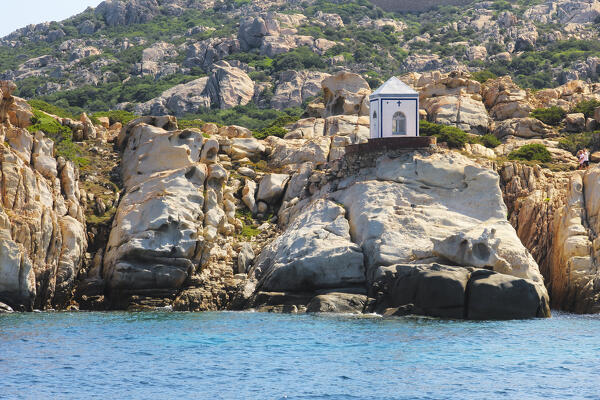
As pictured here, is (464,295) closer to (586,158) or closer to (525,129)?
(586,158)

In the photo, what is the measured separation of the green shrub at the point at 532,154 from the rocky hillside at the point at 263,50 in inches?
904

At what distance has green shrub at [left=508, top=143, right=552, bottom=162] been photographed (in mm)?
61281

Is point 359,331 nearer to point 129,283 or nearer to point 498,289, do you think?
point 498,289

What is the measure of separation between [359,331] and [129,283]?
1677 centimetres

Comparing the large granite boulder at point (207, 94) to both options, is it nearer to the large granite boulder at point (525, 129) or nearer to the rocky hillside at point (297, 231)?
the large granite boulder at point (525, 129)

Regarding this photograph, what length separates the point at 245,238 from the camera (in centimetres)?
5206

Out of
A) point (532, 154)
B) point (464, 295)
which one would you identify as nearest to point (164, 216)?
point (464, 295)

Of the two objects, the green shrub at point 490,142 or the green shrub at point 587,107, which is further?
the green shrub at point 587,107

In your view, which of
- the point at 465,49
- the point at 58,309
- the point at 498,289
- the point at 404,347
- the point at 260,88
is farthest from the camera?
the point at 465,49

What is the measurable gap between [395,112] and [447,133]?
12.3 m

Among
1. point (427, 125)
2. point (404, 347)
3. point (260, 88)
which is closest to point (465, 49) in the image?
point (260, 88)

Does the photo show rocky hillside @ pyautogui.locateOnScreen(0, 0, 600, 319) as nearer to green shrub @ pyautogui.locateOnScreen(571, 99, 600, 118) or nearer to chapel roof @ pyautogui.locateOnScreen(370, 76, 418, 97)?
green shrub @ pyautogui.locateOnScreen(571, 99, 600, 118)

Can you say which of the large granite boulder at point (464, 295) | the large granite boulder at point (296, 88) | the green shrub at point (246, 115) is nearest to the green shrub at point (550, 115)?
the large granite boulder at point (464, 295)

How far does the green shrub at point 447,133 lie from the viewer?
63031 mm
